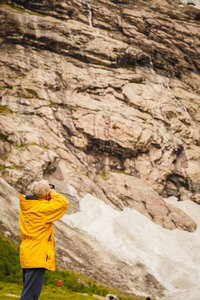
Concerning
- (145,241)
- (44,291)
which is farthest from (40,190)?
(145,241)

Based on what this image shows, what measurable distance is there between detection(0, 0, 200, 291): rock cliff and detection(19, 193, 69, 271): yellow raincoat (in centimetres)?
2375

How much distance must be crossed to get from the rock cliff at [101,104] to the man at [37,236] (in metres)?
23.7

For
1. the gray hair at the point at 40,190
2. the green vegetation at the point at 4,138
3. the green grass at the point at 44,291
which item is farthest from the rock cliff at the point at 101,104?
the gray hair at the point at 40,190

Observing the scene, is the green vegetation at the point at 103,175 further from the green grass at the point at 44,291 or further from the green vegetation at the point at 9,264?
the green grass at the point at 44,291

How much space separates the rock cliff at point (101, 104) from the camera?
114 feet

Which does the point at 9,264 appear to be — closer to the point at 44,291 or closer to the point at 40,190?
the point at 44,291

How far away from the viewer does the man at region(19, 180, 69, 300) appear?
4.75 meters

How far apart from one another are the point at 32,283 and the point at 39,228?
93 cm

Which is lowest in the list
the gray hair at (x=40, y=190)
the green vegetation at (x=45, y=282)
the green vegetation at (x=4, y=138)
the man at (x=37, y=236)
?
the green vegetation at (x=4, y=138)

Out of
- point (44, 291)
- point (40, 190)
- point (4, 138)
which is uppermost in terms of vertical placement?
point (40, 190)

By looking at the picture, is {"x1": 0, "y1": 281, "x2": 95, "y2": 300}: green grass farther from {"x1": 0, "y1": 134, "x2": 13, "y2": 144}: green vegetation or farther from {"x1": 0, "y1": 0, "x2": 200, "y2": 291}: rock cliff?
{"x1": 0, "y1": 134, "x2": 13, "y2": 144}: green vegetation

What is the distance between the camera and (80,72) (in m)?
46.2

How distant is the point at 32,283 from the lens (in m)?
4.72

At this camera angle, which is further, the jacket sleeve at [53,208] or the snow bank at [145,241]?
the snow bank at [145,241]
